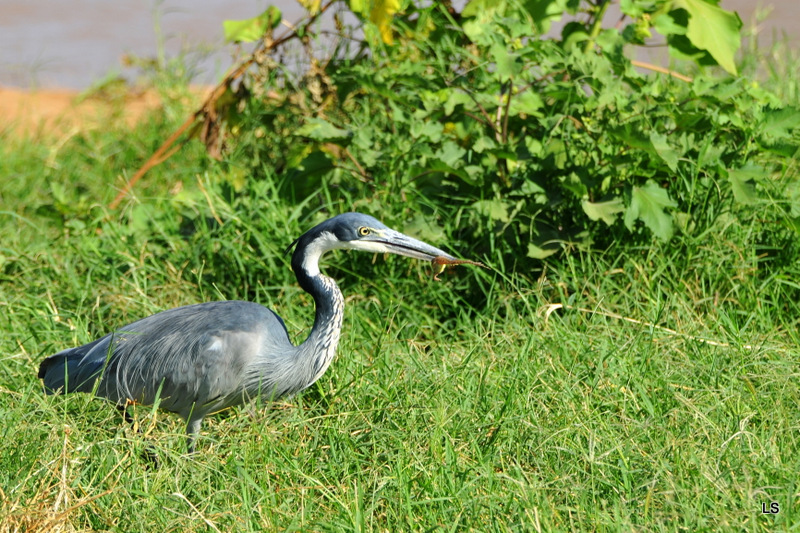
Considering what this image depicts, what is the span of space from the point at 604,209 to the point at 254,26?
2139 mm

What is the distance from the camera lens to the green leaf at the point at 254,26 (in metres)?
4.84

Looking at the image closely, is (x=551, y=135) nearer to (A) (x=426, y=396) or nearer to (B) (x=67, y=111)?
(A) (x=426, y=396)

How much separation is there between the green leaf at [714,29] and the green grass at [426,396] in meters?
0.78

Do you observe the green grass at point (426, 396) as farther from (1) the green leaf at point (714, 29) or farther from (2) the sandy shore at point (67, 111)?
(2) the sandy shore at point (67, 111)

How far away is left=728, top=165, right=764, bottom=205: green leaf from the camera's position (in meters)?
3.81

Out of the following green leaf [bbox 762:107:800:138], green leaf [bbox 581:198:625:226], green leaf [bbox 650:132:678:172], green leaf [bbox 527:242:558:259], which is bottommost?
green leaf [bbox 527:242:558:259]

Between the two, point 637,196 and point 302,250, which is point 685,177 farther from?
point 302,250

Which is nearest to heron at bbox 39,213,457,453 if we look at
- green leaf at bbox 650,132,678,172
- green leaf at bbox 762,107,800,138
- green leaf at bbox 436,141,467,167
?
green leaf at bbox 436,141,467,167

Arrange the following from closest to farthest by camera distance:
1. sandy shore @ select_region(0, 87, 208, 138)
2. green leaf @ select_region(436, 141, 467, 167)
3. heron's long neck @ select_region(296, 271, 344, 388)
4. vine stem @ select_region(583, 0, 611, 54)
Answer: heron's long neck @ select_region(296, 271, 344, 388) → green leaf @ select_region(436, 141, 467, 167) → vine stem @ select_region(583, 0, 611, 54) → sandy shore @ select_region(0, 87, 208, 138)

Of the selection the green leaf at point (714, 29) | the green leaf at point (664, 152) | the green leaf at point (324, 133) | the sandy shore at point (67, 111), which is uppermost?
the green leaf at point (714, 29)

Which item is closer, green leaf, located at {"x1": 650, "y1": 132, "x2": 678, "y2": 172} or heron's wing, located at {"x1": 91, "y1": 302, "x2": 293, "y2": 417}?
heron's wing, located at {"x1": 91, "y1": 302, "x2": 293, "y2": 417}

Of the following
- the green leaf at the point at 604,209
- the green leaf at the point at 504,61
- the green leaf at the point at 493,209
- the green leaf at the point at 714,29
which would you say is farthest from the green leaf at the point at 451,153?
the green leaf at the point at 714,29

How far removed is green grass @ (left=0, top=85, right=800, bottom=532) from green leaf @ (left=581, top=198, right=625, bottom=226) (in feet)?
0.81

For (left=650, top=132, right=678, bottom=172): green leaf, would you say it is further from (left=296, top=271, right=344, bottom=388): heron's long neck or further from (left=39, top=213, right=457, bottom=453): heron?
(left=296, top=271, right=344, bottom=388): heron's long neck
